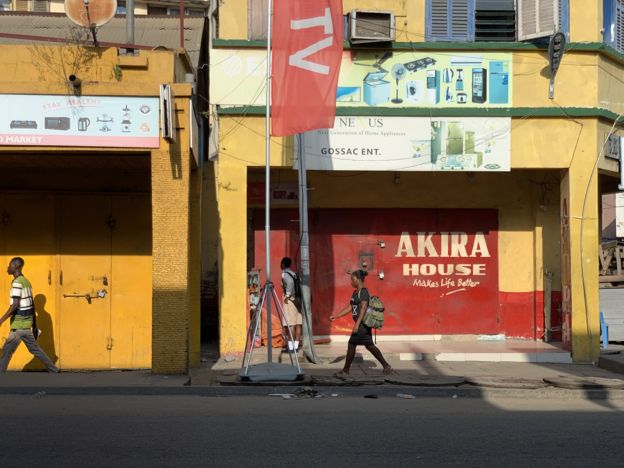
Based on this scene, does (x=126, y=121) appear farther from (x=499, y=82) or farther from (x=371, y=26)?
(x=499, y=82)

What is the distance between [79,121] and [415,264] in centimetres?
800

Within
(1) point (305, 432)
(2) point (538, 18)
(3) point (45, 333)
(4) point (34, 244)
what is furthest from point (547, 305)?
(4) point (34, 244)

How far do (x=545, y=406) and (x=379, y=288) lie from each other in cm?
678

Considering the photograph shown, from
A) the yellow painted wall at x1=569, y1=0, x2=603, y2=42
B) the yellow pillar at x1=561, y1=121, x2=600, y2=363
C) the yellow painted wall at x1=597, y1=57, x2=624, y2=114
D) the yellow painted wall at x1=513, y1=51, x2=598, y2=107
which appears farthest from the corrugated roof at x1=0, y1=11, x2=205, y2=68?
the yellow painted wall at x1=597, y1=57, x2=624, y2=114

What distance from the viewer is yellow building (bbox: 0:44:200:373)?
457 inches

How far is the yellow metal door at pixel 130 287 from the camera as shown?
13.8 meters

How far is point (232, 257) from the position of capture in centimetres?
1462

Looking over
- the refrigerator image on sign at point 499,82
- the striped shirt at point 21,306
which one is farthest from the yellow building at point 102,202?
the refrigerator image on sign at point 499,82

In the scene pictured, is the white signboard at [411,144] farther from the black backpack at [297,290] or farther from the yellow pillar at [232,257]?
the black backpack at [297,290]

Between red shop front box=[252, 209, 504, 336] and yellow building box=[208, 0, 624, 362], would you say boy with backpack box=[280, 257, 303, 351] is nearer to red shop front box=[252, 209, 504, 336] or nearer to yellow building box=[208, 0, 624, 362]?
yellow building box=[208, 0, 624, 362]

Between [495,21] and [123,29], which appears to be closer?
[495,21]

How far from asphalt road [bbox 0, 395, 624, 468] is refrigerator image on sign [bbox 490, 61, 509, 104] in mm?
6186

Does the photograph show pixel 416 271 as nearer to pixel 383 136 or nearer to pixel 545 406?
pixel 383 136

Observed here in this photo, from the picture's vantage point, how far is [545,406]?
407 inches
